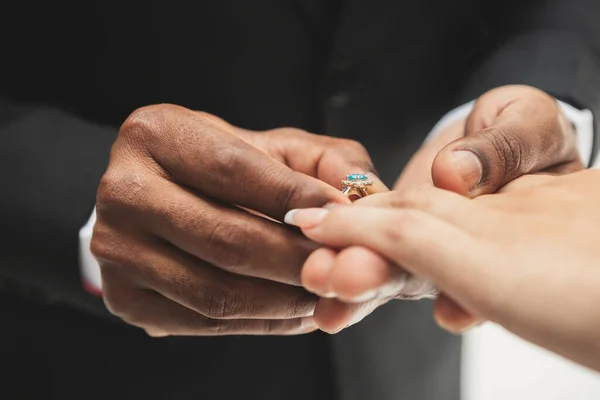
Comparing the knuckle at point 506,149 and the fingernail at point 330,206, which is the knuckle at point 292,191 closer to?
the fingernail at point 330,206

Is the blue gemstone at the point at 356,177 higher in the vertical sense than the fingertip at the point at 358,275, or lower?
higher

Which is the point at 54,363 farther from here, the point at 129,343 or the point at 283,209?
the point at 283,209

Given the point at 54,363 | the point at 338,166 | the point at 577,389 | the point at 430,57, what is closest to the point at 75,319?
the point at 54,363

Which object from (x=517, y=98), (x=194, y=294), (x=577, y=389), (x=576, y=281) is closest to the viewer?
(x=576, y=281)

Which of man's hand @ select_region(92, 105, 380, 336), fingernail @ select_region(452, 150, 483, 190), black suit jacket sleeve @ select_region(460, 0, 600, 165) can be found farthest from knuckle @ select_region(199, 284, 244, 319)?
black suit jacket sleeve @ select_region(460, 0, 600, 165)

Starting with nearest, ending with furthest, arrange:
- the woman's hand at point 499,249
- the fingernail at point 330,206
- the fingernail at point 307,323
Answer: the woman's hand at point 499,249 → the fingernail at point 330,206 → the fingernail at point 307,323

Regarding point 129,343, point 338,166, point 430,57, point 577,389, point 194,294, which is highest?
point 430,57

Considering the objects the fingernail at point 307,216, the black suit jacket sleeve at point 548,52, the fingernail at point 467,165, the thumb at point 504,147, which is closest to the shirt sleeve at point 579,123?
the black suit jacket sleeve at point 548,52

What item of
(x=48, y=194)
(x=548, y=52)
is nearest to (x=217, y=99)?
(x=48, y=194)
